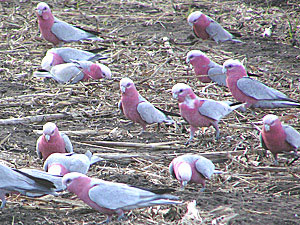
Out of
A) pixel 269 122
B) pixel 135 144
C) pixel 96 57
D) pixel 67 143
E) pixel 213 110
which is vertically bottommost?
pixel 135 144

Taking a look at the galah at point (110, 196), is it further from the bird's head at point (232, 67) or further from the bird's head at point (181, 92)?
the bird's head at point (232, 67)

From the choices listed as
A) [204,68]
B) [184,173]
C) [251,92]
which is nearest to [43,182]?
[184,173]

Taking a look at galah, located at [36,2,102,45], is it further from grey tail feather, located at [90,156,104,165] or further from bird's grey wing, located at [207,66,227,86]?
grey tail feather, located at [90,156,104,165]

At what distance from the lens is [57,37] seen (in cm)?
865

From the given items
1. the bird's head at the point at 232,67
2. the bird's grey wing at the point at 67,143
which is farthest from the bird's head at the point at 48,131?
the bird's head at the point at 232,67

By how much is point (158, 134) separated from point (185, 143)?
0.44 meters

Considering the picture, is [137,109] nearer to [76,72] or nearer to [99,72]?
[99,72]

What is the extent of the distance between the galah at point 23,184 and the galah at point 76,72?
3.15 m

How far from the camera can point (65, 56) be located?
25.6 feet

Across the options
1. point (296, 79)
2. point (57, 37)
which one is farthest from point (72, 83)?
point (296, 79)

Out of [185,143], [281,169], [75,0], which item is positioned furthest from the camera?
[75,0]

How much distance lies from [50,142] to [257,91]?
109 inches

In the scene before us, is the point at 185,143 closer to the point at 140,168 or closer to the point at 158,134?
the point at 158,134

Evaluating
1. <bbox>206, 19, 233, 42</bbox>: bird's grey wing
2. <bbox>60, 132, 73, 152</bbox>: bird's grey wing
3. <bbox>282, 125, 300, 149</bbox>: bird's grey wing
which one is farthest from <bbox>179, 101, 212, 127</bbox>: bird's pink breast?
<bbox>206, 19, 233, 42</bbox>: bird's grey wing
